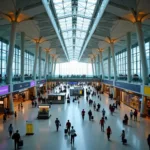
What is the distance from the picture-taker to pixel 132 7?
67.7 feet

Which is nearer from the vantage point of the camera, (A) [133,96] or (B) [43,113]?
(B) [43,113]

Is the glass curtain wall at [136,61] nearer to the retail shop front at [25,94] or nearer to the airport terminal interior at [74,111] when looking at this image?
the airport terminal interior at [74,111]

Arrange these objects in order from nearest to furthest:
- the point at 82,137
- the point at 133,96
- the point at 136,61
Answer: the point at 82,137, the point at 133,96, the point at 136,61

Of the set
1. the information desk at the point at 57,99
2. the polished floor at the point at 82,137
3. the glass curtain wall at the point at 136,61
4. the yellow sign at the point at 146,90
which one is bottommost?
the polished floor at the point at 82,137

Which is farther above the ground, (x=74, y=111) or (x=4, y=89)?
A: (x=4, y=89)

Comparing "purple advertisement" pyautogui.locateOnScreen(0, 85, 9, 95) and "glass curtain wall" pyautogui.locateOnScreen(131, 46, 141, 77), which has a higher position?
"glass curtain wall" pyautogui.locateOnScreen(131, 46, 141, 77)

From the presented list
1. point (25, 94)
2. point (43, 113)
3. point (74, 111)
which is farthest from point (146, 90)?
point (25, 94)

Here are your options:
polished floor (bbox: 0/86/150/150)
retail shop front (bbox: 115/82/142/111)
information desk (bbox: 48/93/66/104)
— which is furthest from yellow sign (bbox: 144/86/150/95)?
information desk (bbox: 48/93/66/104)

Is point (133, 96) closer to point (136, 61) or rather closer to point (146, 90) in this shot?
point (146, 90)

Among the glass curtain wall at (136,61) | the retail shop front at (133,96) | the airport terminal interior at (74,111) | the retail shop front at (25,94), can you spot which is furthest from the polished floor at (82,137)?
the glass curtain wall at (136,61)

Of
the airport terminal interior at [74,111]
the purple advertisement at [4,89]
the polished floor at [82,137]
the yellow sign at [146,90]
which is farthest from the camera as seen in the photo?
the yellow sign at [146,90]

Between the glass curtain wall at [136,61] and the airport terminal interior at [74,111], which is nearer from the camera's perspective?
the airport terminal interior at [74,111]

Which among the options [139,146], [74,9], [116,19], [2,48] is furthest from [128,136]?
[2,48]

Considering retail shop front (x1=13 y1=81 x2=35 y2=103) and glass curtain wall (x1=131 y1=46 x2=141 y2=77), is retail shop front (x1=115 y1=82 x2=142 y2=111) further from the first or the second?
retail shop front (x1=13 y1=81 x2=35 y2=103)
